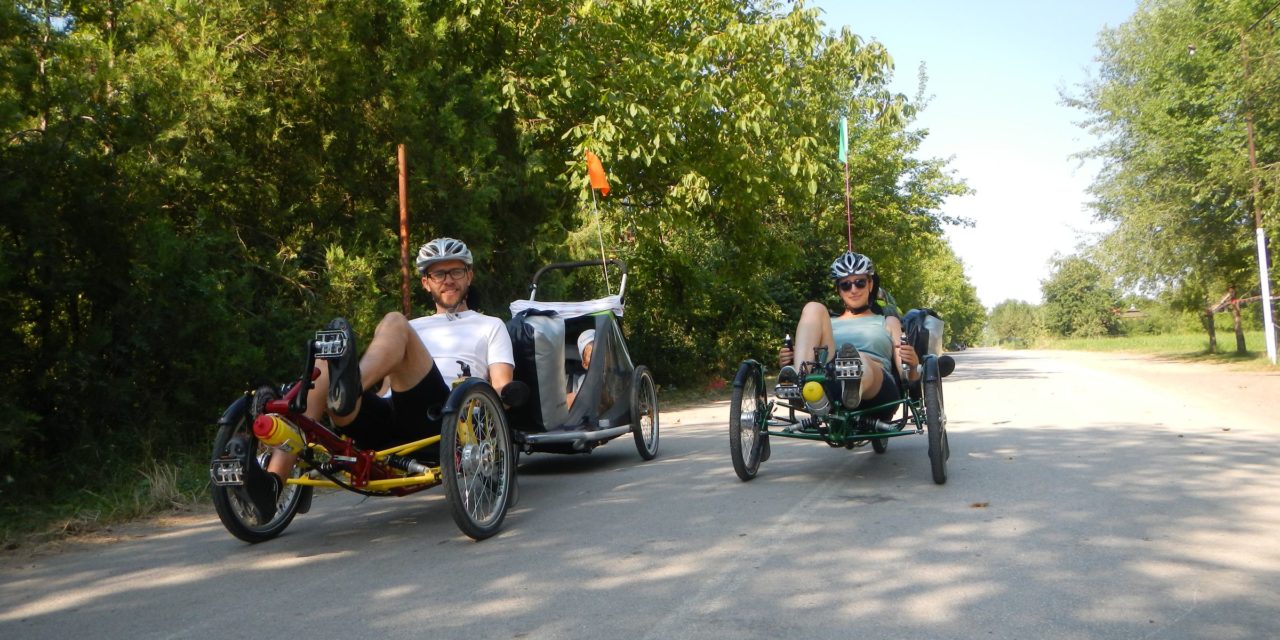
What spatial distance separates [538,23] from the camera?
15.3 metres

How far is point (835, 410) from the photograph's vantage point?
A: 6508 millimetres

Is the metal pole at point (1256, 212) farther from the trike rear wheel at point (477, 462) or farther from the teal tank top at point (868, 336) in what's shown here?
the trike rear wheel at point (477, 462)

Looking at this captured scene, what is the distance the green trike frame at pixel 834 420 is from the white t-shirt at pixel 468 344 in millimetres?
1541

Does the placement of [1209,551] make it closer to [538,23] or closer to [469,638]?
[469,638]

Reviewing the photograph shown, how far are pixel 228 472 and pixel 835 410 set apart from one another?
12.1ft

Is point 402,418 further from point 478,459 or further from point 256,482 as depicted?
point 256,482

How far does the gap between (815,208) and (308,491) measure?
24975 mm

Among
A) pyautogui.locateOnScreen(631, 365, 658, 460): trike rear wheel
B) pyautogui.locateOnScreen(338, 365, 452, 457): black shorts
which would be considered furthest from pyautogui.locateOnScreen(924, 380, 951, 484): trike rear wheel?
pyautogui.locateOnScreen(338, 365, 452, 457): black shorts

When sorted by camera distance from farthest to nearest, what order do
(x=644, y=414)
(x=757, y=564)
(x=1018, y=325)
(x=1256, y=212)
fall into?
(x=1018, y=325), (x=1256, y=212), (x=644, y=414), (x=757, y=564)

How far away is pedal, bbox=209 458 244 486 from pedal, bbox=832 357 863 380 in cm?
349

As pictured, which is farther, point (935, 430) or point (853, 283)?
point (853, 283)

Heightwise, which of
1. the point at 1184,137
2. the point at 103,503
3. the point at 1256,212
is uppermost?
the point at 1184,137

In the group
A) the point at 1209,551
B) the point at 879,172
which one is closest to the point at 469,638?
the point at 1209,551

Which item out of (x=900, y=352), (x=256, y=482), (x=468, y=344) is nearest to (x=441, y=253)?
(x=468, y=344)
